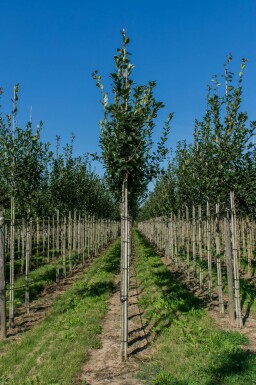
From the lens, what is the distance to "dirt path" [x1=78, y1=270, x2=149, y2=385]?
6.92m

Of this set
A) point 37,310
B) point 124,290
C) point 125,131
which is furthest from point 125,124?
point 37,310

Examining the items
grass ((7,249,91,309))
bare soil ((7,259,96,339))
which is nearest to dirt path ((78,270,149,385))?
bare soil ((7,259,96,339))

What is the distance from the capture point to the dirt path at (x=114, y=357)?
6918 mm

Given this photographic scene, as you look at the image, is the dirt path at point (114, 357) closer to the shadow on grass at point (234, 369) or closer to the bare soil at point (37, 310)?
the shadow on grass at point (234, 369)

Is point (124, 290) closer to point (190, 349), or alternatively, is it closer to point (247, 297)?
point (190, 349)

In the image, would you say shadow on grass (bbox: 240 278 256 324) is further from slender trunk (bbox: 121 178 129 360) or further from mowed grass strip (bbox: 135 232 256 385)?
slender trunk (bbox: 121 178 129 360)

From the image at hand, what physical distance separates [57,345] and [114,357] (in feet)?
4.98

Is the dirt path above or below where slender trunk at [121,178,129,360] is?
below

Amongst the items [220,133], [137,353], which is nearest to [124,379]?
[137,353]


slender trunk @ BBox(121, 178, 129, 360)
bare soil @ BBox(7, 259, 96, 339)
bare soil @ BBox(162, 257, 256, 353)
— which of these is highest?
slender trunk @ BBox(121, 178, 129, 360)

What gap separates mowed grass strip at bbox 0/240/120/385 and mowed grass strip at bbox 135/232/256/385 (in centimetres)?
154

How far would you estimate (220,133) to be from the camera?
454 inches

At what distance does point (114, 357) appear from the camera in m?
8.01

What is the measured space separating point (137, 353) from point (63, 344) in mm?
1810
